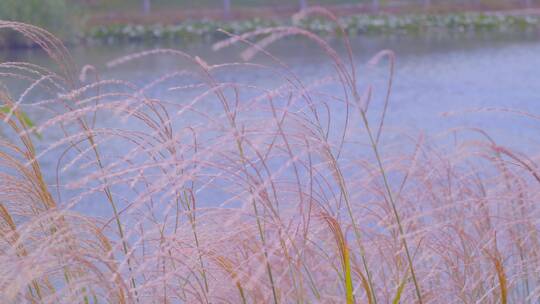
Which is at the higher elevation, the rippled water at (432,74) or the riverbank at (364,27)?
the rippled water at (432,74)

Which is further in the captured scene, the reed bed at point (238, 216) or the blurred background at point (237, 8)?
the blurred background at point (237, 8)

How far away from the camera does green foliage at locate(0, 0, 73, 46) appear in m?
12.0

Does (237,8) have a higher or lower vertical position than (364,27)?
lower

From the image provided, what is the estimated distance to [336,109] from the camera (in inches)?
246

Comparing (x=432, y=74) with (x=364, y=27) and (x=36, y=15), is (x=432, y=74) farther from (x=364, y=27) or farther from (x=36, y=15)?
(x=364, y=27)

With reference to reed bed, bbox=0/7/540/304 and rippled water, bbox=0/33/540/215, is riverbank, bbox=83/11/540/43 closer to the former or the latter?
rippled water, bbox=0/33/540/215

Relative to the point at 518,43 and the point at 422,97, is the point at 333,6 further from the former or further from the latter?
the point at 422,97

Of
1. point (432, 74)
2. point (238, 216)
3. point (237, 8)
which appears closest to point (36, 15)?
point (432, 74)

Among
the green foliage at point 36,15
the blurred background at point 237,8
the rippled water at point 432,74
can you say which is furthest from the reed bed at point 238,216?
the blurred background at point 237,8

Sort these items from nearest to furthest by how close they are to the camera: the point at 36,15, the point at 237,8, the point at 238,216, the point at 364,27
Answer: the point at 238,216
the point at 36,15
the point at 364,27
the point at 237,8

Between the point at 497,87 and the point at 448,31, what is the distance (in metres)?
7.57

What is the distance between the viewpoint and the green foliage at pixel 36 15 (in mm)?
11977

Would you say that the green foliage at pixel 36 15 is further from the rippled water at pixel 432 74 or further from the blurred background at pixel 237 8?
the blurred background at pixel 237 8

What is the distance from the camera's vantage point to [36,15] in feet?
42.0
